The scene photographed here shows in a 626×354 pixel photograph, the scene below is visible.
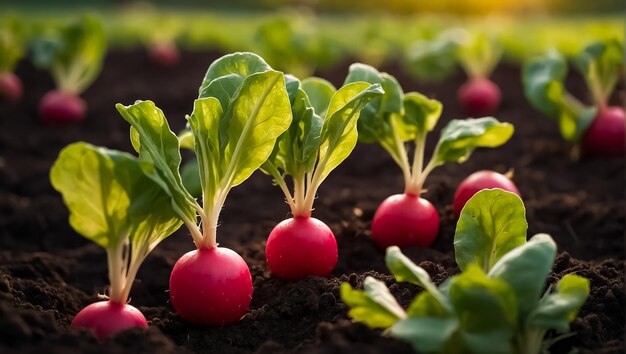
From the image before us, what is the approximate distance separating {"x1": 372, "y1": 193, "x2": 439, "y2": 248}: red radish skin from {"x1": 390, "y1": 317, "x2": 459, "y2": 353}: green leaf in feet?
4.34

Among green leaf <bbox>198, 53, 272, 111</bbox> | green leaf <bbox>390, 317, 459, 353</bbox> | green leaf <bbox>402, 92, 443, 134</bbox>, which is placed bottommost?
green leaf <bbox>390, 317, 459, 353</bbox>

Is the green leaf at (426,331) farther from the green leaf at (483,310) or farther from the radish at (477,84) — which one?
the radish at (477,84)

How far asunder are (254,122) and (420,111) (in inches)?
45.0

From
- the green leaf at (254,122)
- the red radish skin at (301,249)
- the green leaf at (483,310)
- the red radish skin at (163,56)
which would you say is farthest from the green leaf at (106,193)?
the red radish skin at (163,56)

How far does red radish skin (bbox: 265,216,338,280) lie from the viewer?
11.0ft

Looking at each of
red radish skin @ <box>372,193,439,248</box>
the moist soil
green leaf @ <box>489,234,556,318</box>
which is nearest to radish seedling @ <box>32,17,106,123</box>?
the moist soil

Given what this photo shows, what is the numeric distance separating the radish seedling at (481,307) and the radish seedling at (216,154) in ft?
2.30

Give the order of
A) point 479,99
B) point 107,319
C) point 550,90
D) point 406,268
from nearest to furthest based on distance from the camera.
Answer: point 406,268 < point 107,319 < point 550,90 < point 479,99

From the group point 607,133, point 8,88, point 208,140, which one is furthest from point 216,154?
point 8,88

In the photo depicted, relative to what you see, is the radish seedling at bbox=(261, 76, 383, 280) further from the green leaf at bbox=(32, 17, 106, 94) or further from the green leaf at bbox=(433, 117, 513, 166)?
the green leaf at bbox=(32, 17, 106, 94)

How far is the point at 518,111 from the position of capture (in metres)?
8.12

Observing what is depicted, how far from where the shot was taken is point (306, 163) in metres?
3.33

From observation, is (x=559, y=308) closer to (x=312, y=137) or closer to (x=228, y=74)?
(x=312, y=137)

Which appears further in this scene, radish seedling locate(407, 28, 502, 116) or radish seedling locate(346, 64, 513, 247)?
radish seedling locate(407, 28, 502, 116)
